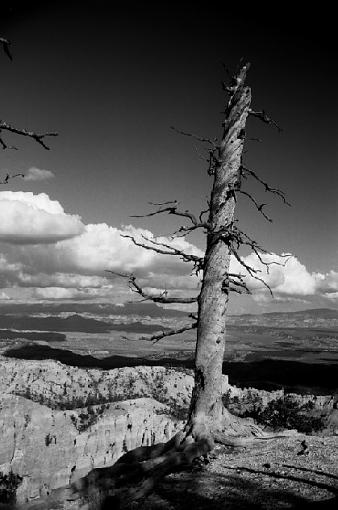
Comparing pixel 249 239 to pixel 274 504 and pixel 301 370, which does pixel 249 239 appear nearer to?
pixel 274 504

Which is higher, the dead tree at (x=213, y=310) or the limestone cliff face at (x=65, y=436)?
the dead tree at (x=213, y=310)

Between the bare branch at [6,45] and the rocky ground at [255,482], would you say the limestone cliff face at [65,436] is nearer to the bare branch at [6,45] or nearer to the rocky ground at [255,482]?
the rocky ground at [255,482]

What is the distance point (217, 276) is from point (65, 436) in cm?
7445

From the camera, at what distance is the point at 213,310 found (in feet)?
29.8

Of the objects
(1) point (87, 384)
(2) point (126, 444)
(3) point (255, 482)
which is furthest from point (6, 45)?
(1) point (87, 384)

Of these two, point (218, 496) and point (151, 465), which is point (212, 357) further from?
point (218, 496)

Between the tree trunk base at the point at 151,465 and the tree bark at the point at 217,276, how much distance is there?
23cm

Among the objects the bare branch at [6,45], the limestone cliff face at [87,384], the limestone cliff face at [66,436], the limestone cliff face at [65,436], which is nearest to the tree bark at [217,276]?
the bare branch at [6,45]

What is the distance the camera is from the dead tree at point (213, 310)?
8.62m

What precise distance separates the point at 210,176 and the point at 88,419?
7662 centimetres

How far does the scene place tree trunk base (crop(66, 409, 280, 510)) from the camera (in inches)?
289

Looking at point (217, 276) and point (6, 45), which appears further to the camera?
point (217, 276)

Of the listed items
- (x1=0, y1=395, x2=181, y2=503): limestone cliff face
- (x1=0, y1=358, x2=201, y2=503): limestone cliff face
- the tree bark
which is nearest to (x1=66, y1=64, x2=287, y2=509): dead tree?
the tree bark

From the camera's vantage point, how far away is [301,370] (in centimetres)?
19638
